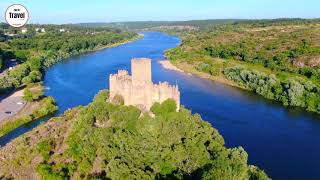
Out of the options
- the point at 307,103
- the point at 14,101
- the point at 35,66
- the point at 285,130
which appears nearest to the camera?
the point at 285,130

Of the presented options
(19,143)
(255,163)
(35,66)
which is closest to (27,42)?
(35,66)

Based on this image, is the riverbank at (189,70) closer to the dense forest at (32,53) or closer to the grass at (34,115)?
the dense forest at (32,53)

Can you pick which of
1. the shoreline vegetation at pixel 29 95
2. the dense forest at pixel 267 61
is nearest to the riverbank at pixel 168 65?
the dense forest at pixel 267 61

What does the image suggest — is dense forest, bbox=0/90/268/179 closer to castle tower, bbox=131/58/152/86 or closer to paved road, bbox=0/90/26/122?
castle tower, bbox=131/58/152/86

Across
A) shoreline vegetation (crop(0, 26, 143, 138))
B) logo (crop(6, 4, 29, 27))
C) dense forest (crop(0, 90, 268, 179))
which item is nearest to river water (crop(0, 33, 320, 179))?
shoreline vegetation (crop(0, 26, 143, 138))

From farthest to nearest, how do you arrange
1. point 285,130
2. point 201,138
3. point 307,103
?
1. point 307,103
2. point 285,130
3. point 201,138

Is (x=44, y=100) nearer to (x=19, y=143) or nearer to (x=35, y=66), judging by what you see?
(x=19, y=143)
